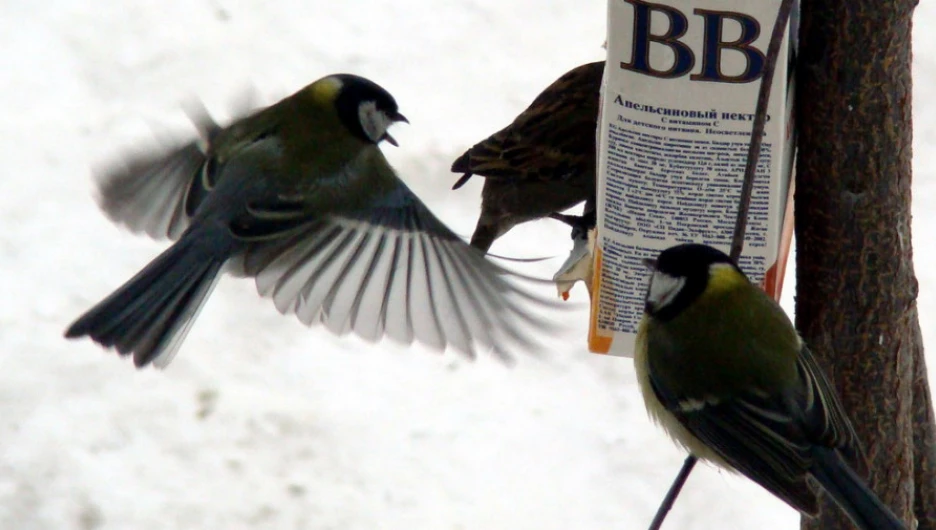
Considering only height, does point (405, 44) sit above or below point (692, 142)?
above

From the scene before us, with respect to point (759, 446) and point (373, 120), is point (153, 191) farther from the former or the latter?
point (759, 446)

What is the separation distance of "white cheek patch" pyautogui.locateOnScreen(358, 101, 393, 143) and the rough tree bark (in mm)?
617

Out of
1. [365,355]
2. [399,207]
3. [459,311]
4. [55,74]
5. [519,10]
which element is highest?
[519,10]

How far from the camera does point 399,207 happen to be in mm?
1927

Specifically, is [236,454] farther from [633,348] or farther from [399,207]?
[633,348]

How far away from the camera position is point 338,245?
1923 millimetres

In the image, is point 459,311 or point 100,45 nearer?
point 459,311

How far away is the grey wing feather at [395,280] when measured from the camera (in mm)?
1844

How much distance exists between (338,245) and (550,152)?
1.14 ft

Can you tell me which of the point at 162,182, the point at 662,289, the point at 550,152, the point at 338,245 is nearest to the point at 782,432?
the point at 662,289

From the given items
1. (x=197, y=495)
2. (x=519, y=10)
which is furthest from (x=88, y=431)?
(x=519, y=10)

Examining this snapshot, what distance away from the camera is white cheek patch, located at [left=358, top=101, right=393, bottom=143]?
189 cm

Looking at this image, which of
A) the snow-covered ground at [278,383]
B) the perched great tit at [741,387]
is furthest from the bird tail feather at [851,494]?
the snow-covered ground at [278,383]

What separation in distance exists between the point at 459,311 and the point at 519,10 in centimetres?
267
